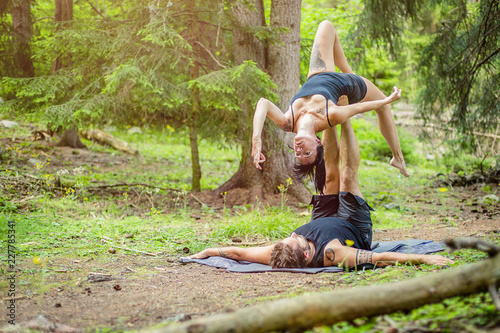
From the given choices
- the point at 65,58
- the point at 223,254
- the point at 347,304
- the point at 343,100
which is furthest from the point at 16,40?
the point at 347,304

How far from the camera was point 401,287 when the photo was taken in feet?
5.87

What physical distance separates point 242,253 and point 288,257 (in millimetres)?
643

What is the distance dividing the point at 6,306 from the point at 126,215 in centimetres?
368

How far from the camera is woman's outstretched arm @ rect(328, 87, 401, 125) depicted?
12.6 feet

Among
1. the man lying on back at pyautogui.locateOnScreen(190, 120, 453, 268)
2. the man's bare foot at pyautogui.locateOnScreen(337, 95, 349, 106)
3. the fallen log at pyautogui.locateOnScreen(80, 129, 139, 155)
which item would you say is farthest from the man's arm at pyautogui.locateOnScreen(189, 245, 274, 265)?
the fallen log at pyautogui.locateOnScreen(80, 129, 139, 155)

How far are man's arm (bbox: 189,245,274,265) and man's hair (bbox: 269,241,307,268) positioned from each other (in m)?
0.27

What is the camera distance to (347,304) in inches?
67.7

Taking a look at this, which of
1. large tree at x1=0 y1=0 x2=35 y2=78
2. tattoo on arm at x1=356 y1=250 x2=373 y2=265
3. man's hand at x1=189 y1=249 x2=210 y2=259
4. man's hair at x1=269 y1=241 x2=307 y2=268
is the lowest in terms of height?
man's hand at x1=189 y1=249 x2=210 y2=259

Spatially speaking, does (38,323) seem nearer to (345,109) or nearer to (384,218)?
(345,109)

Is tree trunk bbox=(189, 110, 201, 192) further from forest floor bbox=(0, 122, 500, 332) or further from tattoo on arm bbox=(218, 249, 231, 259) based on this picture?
tattoo on arm bbox=(218, 249, 231, 259)

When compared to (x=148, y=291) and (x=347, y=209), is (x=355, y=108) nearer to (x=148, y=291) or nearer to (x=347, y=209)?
(x=347, y=209)

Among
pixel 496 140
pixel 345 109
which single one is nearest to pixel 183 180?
pixel 345 109

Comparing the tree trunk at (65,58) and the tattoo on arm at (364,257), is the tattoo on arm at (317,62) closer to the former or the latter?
the tattoo on arm at (364,257)

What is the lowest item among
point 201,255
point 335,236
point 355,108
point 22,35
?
point 201,255
